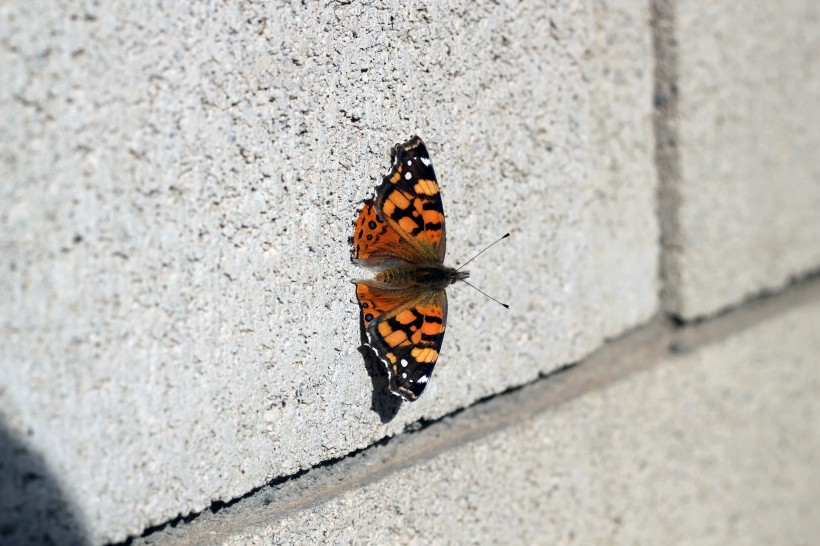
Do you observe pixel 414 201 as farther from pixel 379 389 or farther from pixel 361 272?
pixel 379 389

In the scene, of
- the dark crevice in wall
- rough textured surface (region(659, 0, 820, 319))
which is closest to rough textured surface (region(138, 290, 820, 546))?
rough textured surface (region(659, 0, 820, 319))

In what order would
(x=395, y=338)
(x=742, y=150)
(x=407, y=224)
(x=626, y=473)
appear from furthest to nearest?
(x=742, y=150)
(x=626, y=473)
(x=407, y=224)
(x=395, y=338)

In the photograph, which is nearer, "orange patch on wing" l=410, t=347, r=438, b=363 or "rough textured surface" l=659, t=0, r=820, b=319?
"orange patch on wing" l=410, t=347, r=438, b=363

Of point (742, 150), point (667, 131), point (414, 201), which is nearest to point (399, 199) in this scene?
point (414, 201)

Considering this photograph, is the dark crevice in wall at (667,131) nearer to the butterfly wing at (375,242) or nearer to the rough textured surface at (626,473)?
the rough textured surface at (626,473)

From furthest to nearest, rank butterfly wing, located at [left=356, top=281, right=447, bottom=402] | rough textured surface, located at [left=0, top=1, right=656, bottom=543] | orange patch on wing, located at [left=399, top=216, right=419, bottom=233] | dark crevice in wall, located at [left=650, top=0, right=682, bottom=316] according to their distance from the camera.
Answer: dark crevice in wall, located at [left=650, top=0, right=682, bottom=316] < orange patch on wing, located at [left=399, top=216, right=419, bottom=233] < butterfly wing, located at [left=356, top=281, right=447, bottom=402] < rough textured surface, located at [left=0, top=1, right=656, bottom=543]

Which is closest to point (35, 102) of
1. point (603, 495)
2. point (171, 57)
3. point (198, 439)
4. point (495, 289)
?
point (171, 57)

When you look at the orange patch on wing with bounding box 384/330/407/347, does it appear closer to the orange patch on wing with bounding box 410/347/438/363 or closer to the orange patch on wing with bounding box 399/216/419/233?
the orange patch on wing with bounding box 410/347/438/363
